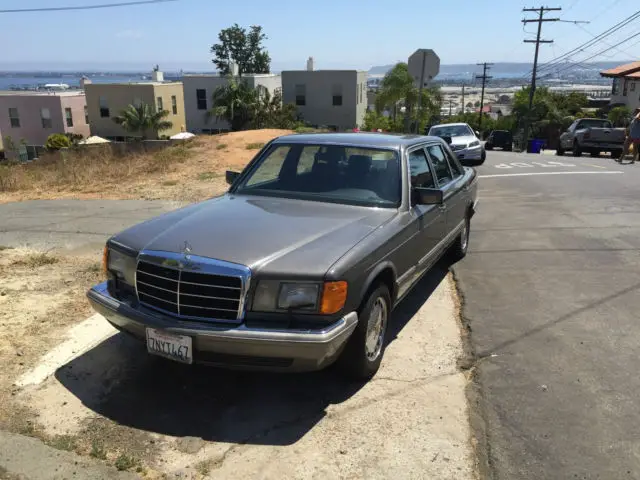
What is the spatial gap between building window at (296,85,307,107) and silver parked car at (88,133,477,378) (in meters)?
42.9

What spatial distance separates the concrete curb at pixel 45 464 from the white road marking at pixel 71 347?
0.87 m

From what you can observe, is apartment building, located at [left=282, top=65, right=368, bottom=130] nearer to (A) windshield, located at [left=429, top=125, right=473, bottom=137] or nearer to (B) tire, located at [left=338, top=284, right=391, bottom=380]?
(A) windshield, located at [left=429, top=125, right=473, bottom=137]

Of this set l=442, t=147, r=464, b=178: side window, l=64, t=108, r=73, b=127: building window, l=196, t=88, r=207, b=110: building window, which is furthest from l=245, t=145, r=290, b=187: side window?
l=64, t=108, r=73, b=127: building window

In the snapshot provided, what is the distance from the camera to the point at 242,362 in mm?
3469

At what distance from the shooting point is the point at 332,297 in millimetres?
3443

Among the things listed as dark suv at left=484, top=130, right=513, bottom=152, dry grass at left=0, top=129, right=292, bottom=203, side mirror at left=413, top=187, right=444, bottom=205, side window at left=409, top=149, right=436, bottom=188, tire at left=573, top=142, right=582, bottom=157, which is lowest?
dark suv at left=484, top=130, right=513, bottom=152

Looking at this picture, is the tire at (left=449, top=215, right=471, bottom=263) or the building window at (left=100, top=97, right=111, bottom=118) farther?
the building window at (left=100, top=97, right=111, bottom=118)

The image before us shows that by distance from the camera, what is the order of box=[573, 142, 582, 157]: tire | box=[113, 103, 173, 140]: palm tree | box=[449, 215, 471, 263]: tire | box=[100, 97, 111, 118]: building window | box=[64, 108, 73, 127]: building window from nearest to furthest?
box=[449, 215, 471, 263]: tire < box=[573, 142, 582, 157]: tire < box=[113, 103, 173, 140]: palm tree < box=[100, 97, 111, 118]: building window < box=[64, 108, 73, 127]: building window

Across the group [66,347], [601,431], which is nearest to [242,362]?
[66,347]

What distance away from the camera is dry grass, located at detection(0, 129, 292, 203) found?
1176 centimetres

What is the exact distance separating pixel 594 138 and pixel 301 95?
28393 mm

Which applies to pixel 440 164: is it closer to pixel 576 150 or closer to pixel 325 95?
pixel 576 150

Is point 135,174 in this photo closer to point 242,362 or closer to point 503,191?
point 503,191

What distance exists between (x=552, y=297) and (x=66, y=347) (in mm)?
4592
